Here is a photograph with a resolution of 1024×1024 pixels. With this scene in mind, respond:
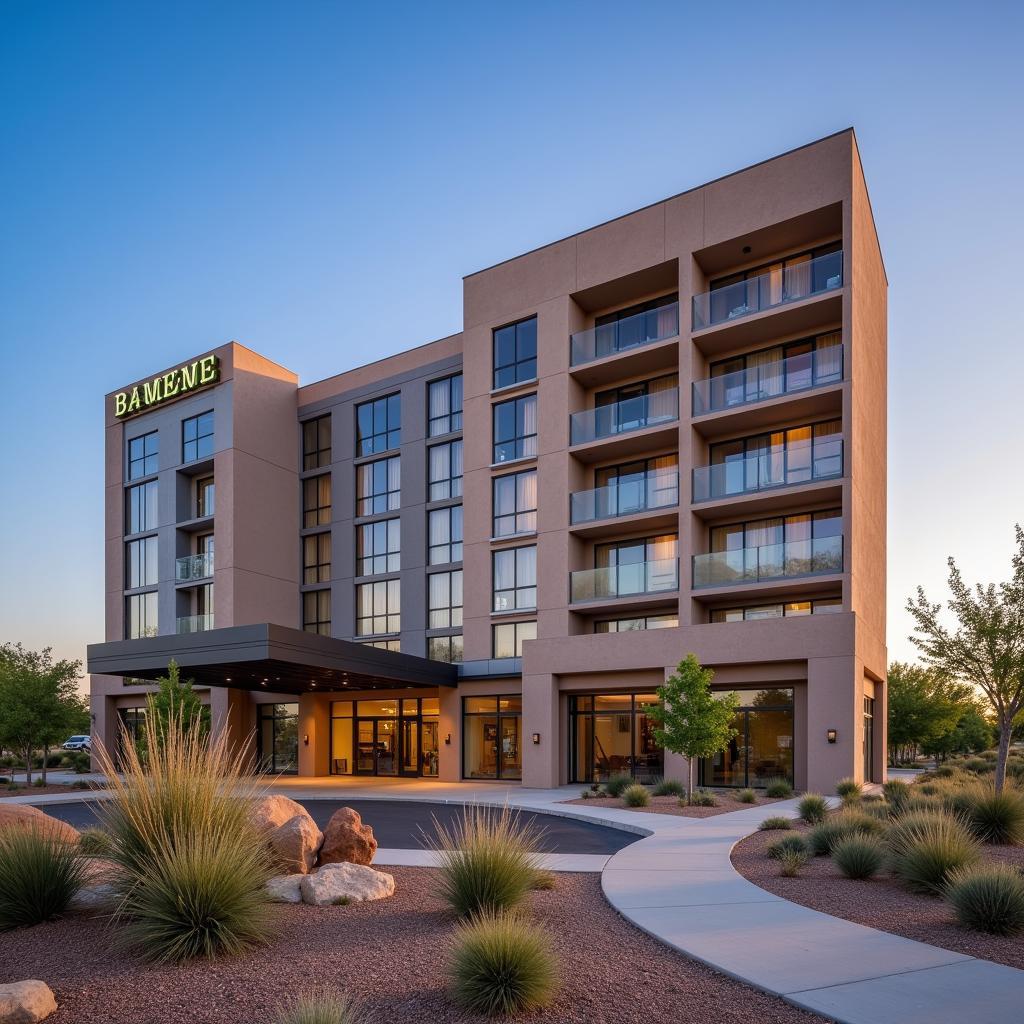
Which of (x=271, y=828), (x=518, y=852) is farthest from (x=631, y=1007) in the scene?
(x=271, y=828)

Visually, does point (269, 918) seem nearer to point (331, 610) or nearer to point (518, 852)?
point (518, 852)

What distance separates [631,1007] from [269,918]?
3.41 meters

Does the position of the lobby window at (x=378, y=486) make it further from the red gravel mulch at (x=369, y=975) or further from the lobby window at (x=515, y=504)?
the red gravel mulch at (x=369, y=975)

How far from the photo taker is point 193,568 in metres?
37.2

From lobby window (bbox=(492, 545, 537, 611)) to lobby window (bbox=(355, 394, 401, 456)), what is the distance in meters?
7.81

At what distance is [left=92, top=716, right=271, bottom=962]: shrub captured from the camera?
22.7 feet

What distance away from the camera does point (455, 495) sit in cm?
3291

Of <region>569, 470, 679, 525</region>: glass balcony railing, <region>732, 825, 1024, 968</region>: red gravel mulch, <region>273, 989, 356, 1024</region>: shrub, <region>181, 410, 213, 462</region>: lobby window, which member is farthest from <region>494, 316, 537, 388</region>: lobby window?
<region>273, 989, 356, 1024</region>: shrub

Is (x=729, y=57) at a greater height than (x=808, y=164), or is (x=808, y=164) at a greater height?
(x=808, y=164)

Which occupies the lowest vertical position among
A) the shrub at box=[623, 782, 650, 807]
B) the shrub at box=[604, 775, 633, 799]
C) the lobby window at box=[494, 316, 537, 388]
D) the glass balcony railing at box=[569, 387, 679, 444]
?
the shrub at box=[604, 775, 633, 799]

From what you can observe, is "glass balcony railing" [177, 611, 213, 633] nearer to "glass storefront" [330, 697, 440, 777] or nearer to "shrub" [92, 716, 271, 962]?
"glass storefront" [330, 697, 440, 777]

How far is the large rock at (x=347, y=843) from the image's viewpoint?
10.2 metres

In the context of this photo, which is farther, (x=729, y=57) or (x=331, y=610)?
(x=331, y=610)

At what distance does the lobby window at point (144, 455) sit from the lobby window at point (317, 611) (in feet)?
32.1
